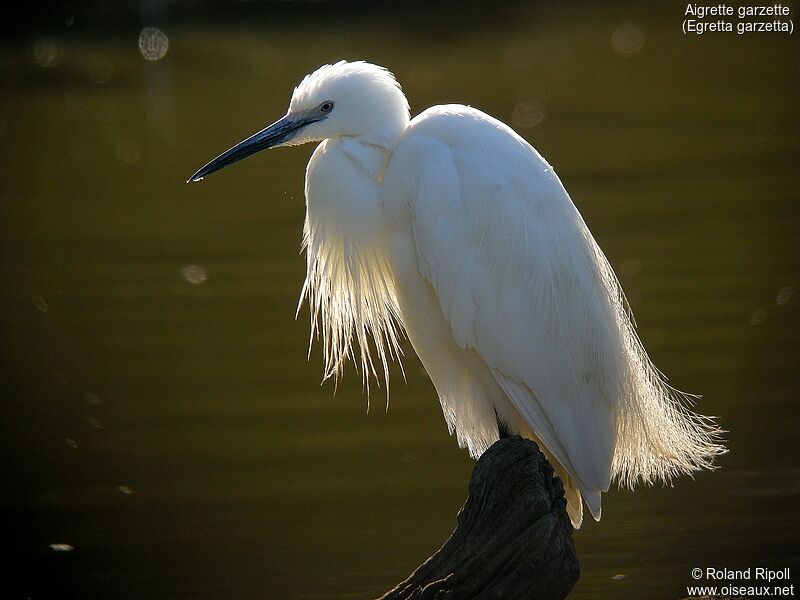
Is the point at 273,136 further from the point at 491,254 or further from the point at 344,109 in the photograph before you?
the point at 491,254

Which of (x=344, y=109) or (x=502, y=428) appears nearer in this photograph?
(x=344, y=109)

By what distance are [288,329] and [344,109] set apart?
424 cm

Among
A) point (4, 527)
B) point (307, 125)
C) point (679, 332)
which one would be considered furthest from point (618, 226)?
point (307, 125)

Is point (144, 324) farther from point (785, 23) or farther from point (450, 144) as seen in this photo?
point (785, 23)

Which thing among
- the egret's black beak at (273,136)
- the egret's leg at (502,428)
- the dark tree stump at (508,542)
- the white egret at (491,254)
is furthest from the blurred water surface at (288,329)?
the egret's black beak at (273,136)

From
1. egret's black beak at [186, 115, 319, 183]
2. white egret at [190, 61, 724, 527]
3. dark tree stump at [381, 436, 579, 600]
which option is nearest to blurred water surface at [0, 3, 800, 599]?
white egret at [190, 61, 724, 527]

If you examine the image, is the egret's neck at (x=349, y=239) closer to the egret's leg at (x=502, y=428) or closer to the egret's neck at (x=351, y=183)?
the egret's neck at (x=351, y=183)

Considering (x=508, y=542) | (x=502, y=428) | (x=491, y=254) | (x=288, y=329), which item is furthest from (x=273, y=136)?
(x=288, y=329)

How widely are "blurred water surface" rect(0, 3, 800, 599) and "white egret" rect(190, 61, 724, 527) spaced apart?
1.11m

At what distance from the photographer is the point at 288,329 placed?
27.3 ft

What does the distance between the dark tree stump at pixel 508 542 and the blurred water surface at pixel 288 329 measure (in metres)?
1.57

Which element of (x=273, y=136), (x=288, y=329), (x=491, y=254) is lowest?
(x=491, y=254)

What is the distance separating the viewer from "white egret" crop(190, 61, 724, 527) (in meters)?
4.15

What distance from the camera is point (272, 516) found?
593 centimetres
